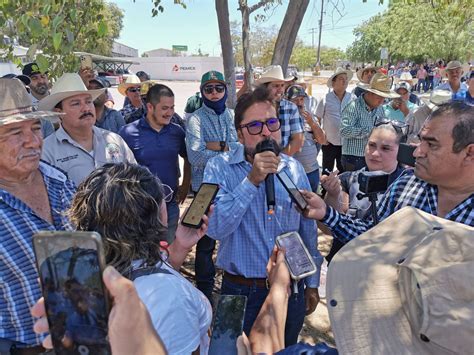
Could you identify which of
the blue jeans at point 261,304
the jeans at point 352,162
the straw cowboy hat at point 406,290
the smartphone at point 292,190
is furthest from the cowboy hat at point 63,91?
the jeans at point 352,162

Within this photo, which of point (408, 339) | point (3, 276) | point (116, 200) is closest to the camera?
point (408, 339)

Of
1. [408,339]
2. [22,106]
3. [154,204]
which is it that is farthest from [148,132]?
[408,339]

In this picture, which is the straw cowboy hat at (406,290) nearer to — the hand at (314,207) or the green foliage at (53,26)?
the hand at (314,207)

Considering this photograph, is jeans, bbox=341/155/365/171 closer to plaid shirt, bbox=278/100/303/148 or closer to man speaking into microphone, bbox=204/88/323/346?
plaid shirt, bbox=278/100/303/148

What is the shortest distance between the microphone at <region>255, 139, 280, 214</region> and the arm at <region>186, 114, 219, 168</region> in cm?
167

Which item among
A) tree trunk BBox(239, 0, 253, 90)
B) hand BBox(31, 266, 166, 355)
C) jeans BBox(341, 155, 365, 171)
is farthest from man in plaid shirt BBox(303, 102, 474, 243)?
tree trunk BBox(239, 0, 253, 90)

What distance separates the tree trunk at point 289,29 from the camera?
400cm

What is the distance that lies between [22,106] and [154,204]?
1.25 m

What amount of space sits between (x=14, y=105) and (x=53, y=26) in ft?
1.62

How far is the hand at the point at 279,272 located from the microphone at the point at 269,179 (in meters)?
0.27

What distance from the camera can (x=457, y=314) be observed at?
86 centimetres

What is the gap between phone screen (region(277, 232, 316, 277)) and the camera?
1.74 m

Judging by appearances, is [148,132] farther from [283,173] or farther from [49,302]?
[49,302]

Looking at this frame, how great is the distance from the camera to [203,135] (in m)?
3.86
